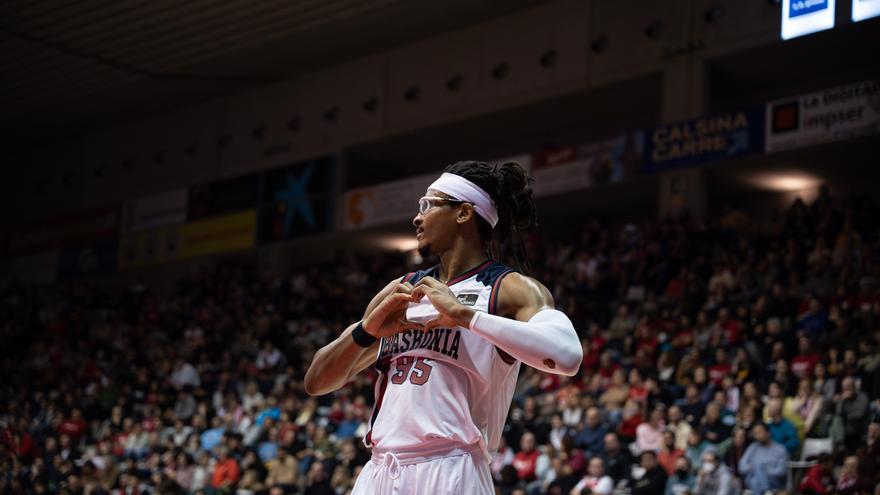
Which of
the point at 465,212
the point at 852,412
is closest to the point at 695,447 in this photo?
the point at 852,412

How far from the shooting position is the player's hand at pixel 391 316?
3791 millimetres

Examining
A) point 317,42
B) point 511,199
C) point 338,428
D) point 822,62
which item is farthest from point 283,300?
point 511,199

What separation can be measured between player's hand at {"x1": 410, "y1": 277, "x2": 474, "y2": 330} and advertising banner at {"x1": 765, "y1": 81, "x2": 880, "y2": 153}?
14.6 m

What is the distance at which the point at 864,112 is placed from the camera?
1694cm

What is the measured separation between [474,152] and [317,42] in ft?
14.9

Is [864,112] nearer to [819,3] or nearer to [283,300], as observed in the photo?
[819,3]

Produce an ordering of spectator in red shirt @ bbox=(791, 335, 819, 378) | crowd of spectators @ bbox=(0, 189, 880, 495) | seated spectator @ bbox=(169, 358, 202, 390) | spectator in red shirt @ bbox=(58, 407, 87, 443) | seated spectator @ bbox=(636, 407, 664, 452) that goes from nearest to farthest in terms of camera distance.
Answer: crowd of spectators @ bbox=(0, 189, 880, 495)
seated spectator @ bbox=(636, 407, 664, 452)
spectator in red shirt @ bbox=(791, 335, 819, 378)
spectator in red shirt @ bbox=(58, 407, 87, 443)
seated spectator @ bbox=(169, 358, 202, 390)

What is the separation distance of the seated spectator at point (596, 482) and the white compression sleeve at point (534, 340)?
8413 mm

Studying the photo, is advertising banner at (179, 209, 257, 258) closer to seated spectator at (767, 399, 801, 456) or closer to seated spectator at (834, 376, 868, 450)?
seated spectator at (767, 399, 801, 456)

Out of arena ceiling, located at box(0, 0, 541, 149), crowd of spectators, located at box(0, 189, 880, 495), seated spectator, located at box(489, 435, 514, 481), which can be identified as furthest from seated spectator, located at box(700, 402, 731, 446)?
arena ceiling, located at box(0, 0, 541, 149)

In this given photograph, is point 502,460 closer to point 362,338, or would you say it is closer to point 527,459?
point 527,459

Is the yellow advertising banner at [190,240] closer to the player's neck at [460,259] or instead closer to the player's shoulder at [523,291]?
the player's neck at [460,259]

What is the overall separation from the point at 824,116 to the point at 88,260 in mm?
19595

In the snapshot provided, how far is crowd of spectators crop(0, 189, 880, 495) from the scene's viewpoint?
38.8 feet
